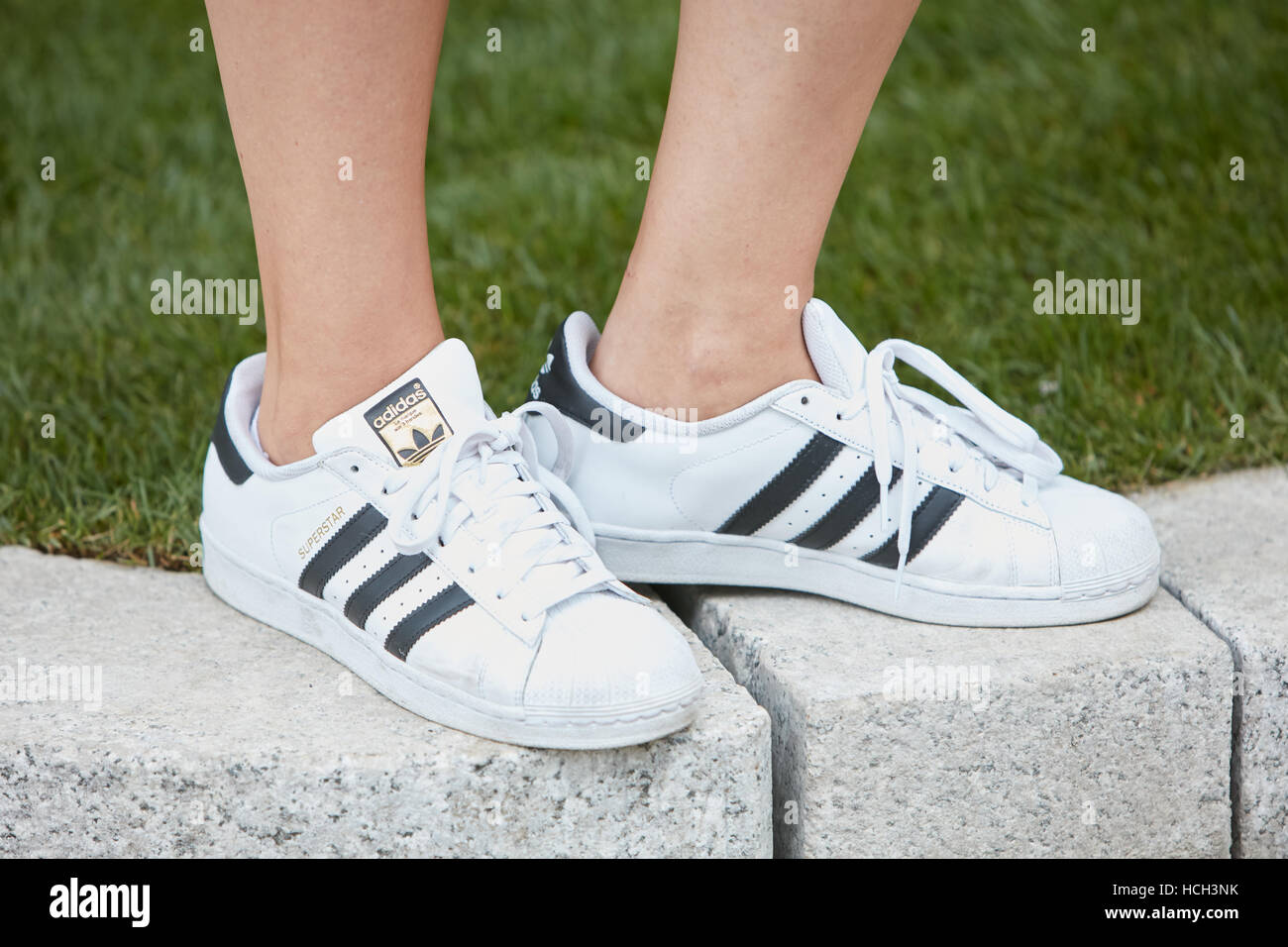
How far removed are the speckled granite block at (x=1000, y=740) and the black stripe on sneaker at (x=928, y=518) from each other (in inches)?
3.3

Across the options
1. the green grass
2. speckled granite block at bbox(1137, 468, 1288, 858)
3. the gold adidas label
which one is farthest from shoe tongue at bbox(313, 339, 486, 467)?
speckled granite block at bbox(1137, 468, 1288, 858)

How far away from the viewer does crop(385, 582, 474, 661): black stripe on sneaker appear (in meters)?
1.07

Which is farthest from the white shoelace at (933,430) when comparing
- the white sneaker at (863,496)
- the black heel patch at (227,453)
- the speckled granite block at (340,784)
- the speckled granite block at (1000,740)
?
the black heel patch at (227,453)

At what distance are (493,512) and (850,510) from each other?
34 centimetres

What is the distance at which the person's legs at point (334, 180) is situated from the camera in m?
1.04

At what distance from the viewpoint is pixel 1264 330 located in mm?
1854

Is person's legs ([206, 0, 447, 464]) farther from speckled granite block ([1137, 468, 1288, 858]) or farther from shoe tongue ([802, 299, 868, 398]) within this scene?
speckled granite block ([1137, 468, 1288, 858])

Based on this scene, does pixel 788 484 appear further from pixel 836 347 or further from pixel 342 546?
pixel 342 546

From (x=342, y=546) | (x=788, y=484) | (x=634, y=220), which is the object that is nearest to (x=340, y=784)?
(x=342, y=546)

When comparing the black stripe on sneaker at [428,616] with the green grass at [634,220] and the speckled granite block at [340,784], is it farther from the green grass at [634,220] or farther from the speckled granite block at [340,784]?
the green grass at [634,220]

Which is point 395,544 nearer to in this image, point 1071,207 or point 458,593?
point 458,593

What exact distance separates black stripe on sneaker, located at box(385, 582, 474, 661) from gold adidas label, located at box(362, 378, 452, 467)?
0.12 m
